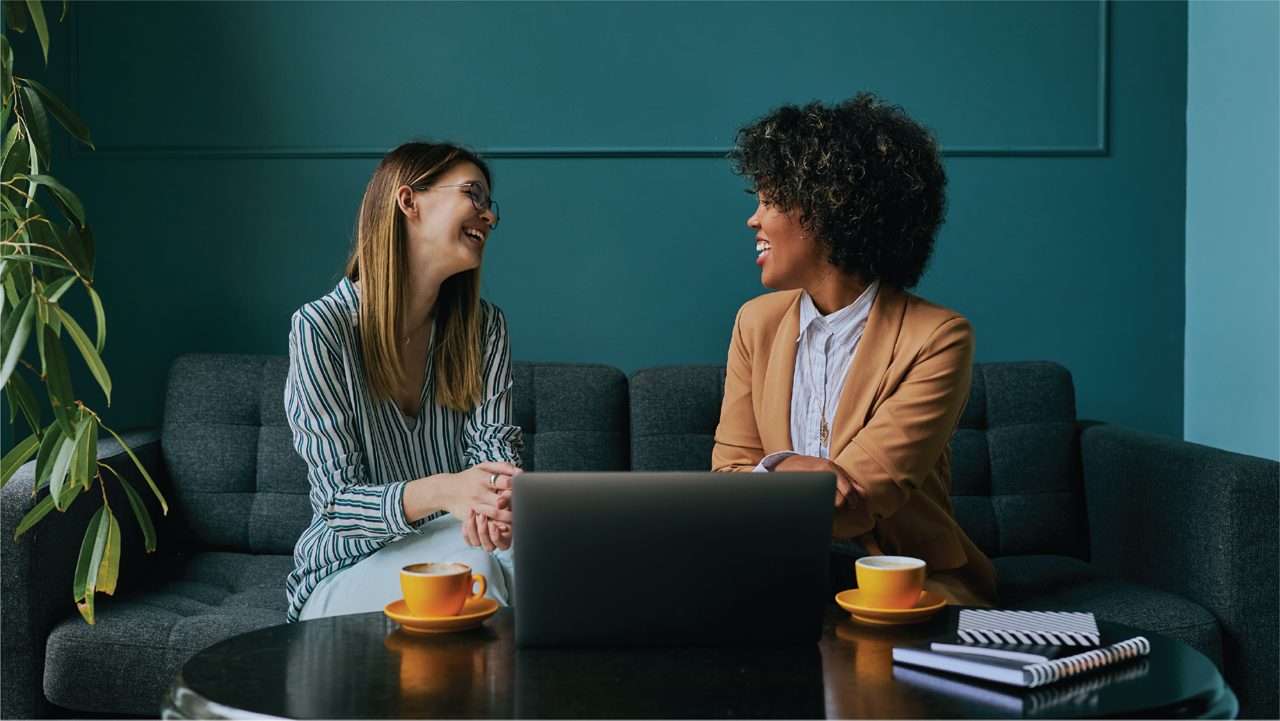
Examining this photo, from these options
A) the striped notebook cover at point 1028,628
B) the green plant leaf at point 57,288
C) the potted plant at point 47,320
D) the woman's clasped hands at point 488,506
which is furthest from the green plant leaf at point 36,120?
the striped notebook cover at point 1028,628

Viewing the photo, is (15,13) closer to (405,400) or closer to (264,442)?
(405,400)

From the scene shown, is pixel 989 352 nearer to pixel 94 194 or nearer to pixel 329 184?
pixel 329 184

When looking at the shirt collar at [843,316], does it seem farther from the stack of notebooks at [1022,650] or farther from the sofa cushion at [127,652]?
the sofa cushion at [127,652]

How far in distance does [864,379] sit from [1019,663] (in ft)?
2.72

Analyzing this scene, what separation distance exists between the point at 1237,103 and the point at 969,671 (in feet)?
7.24

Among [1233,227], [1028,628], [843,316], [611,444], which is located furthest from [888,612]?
[1233,227]

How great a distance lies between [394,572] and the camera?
1.62 metres

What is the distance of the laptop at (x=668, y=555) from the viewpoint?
97cm

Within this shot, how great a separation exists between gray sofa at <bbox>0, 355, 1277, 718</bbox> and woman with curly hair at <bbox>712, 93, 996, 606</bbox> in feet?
0.96

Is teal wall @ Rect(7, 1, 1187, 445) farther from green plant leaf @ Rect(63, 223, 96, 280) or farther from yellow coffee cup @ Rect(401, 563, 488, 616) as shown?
yellow coffee cup @ Rect(401, 563, 488, 616)

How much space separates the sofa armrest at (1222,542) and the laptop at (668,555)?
121cm

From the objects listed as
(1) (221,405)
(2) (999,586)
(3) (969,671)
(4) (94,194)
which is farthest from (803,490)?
(4) (94,194)

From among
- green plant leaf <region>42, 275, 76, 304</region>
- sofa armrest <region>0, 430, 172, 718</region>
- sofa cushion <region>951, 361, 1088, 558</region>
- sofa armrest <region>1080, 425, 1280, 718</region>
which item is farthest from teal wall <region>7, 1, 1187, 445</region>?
green plant leaf <region>42, 275, 76, 304</region>

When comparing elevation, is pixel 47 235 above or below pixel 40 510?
above
